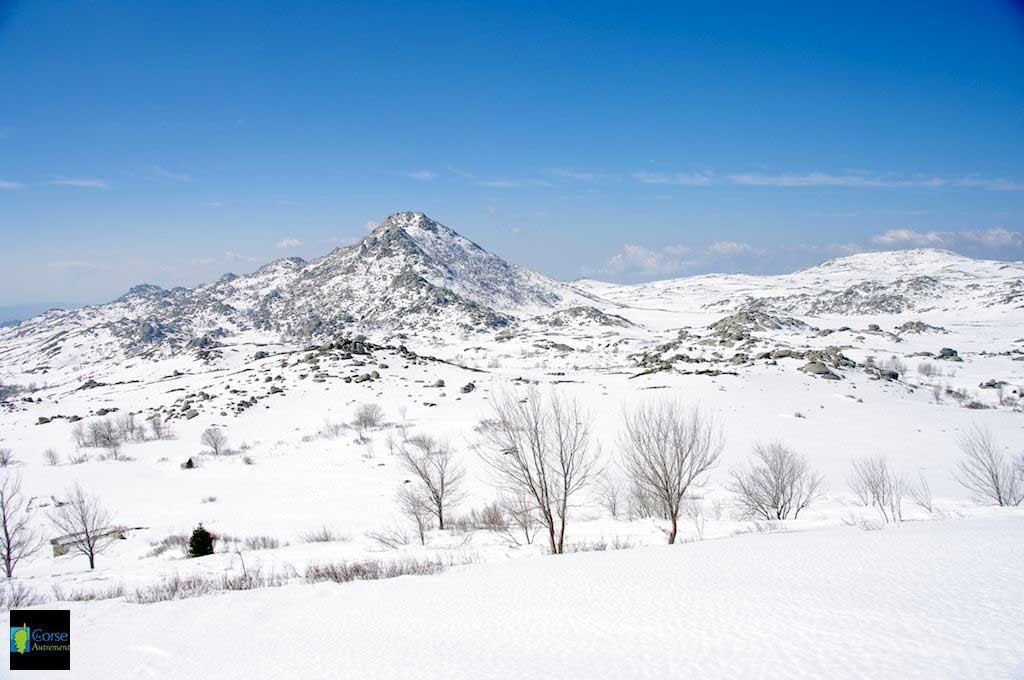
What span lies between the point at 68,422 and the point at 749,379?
8373cm

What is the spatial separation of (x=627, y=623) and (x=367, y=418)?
47803 mm

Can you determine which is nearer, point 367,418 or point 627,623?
point 627,623

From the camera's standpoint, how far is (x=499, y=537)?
67.4 ft

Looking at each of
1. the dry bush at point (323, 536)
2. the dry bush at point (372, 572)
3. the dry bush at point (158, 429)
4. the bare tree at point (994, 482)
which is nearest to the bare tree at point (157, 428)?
the dry bush at point (158, 429)

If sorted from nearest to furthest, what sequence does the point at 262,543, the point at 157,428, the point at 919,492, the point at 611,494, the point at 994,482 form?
the point at 262,543, the point at 994,482, the point at 919,492, the point at 611,494, the point at 157,428

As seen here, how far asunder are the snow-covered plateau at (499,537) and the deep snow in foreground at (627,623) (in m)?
0.05

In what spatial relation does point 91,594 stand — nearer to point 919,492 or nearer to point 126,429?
point 919,492

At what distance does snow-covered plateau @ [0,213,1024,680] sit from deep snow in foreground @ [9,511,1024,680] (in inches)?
1.8

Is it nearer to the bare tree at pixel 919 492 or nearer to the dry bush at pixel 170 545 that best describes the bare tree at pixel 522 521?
the dry bush at pixel 170 545

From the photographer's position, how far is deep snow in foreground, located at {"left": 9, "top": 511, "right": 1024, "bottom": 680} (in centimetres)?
525

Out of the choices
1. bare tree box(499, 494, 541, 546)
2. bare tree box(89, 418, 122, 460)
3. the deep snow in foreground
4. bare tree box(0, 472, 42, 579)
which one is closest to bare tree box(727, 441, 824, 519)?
bare tree box(499, 494, 541, 546)

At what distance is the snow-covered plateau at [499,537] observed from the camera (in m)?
5.93

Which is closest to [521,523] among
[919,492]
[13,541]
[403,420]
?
[919,492]

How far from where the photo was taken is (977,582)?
7.00m
